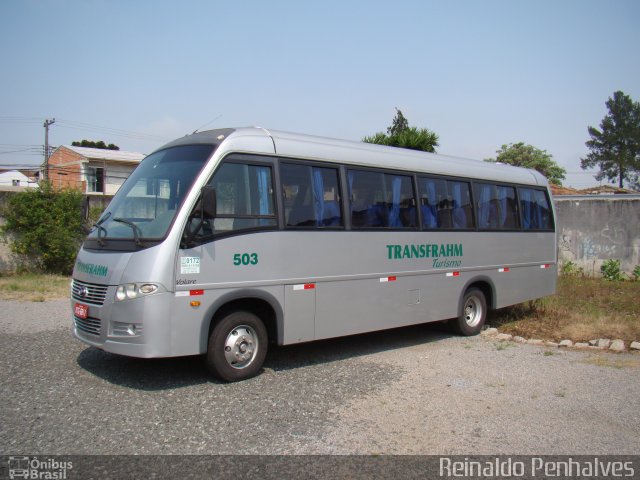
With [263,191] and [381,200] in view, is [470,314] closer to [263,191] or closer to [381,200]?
[381,200]

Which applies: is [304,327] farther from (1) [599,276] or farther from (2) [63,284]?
(1) [599,276]

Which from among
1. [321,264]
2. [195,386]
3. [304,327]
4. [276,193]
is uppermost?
[276,193]

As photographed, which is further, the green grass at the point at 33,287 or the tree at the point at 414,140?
the tree at the point at 414,140

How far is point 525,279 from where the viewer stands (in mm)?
11422

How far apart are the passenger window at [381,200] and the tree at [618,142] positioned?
2332 inches

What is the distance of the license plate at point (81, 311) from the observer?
6527mm

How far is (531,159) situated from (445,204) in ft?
171

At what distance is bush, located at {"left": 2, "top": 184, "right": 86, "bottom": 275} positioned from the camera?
1625 cm

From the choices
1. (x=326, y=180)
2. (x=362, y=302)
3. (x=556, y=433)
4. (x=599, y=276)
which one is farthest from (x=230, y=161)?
(x=599, y=276)

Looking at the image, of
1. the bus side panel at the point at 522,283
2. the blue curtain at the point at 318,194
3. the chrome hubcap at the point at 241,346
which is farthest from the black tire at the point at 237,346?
the bus side panel at the point at 522,283

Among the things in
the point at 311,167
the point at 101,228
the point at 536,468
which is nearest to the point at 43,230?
the point at 101,228

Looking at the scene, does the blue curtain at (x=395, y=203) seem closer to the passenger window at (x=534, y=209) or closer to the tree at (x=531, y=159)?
the passenger window at (x=534, y=209)

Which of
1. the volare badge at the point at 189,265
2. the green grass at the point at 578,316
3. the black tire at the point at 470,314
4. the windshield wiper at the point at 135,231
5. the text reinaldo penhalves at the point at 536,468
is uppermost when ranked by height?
the windshield wiper at the point at 135,231

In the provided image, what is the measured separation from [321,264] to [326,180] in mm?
1165
